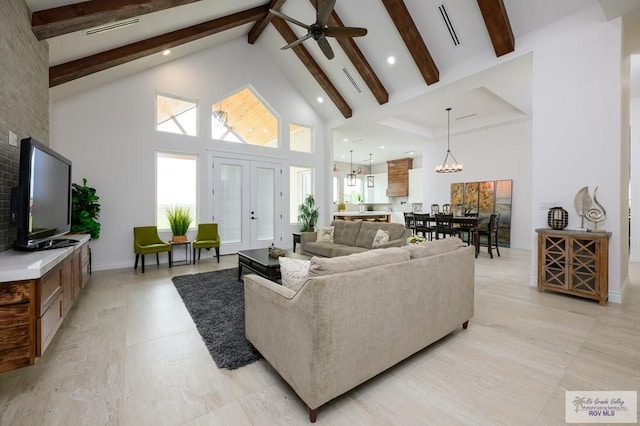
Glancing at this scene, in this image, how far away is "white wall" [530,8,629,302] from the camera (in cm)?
330

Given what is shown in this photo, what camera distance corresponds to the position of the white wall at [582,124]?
3.30m

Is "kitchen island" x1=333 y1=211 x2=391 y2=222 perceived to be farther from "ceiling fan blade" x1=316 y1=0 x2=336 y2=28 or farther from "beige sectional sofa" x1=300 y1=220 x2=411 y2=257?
"ceiling fan blade" x1=316 y1=0 x2=336 y2=28

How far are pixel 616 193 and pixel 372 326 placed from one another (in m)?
3.69

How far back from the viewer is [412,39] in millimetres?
4684

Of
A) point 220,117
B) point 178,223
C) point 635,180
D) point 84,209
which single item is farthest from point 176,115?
point 635,180

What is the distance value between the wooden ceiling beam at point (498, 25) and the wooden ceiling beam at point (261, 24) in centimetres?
344

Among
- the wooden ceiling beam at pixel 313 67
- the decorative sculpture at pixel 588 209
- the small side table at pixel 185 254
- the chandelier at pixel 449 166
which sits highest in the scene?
the wooden ceiling beam at pixel 313 67

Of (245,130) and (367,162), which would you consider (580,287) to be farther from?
(367,162)

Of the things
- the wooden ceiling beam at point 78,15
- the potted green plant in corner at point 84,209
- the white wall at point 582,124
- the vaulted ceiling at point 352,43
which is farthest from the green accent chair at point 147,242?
the white wall at point 582,124

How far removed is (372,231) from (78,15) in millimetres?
4751

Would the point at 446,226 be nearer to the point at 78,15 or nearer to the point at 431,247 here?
the point at 431,247

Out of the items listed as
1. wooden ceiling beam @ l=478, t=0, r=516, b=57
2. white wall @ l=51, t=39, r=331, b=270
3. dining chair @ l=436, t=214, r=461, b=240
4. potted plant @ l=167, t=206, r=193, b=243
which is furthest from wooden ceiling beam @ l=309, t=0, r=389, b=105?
potted plant @ l=167, t=206, r=193, b=243

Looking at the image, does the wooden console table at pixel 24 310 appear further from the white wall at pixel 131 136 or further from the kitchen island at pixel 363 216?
the kitchen island at pixel 363 216

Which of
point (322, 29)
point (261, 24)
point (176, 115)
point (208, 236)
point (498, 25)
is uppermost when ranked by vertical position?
point (261, 24)
